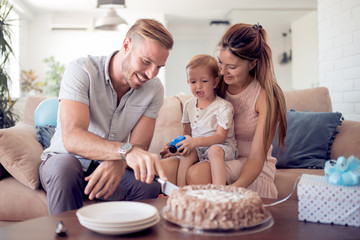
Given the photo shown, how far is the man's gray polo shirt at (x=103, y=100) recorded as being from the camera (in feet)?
5.69

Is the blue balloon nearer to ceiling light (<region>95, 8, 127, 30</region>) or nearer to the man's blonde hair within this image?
the man's blonde hair

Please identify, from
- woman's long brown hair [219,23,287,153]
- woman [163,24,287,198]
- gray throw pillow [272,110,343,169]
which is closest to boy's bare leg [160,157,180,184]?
woman [163,24,287,198]

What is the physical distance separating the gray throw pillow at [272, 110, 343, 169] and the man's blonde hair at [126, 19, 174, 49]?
Result: 1181mm

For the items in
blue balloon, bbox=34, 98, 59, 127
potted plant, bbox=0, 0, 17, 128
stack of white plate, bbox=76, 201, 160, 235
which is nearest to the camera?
stack of white plate, bbox=76, 201, 160, 235

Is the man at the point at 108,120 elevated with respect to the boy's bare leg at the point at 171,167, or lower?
elevated

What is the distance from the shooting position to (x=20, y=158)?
1.94 metres

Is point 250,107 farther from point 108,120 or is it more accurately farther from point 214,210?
point 214,210

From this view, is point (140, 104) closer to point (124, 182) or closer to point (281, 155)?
point (124, 182)

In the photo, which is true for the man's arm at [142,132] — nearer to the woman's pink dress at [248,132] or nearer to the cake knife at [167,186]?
the woman's pink dress at [248,132]

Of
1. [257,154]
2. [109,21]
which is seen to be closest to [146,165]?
[257,154]

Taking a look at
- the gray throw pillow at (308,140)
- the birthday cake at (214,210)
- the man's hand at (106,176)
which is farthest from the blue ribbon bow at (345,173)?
the gray throw pillow at (308,140)

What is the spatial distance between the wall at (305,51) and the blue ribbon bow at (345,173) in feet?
23.4

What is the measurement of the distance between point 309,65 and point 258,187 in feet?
22.9

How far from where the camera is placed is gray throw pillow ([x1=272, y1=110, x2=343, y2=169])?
7.96 ft
